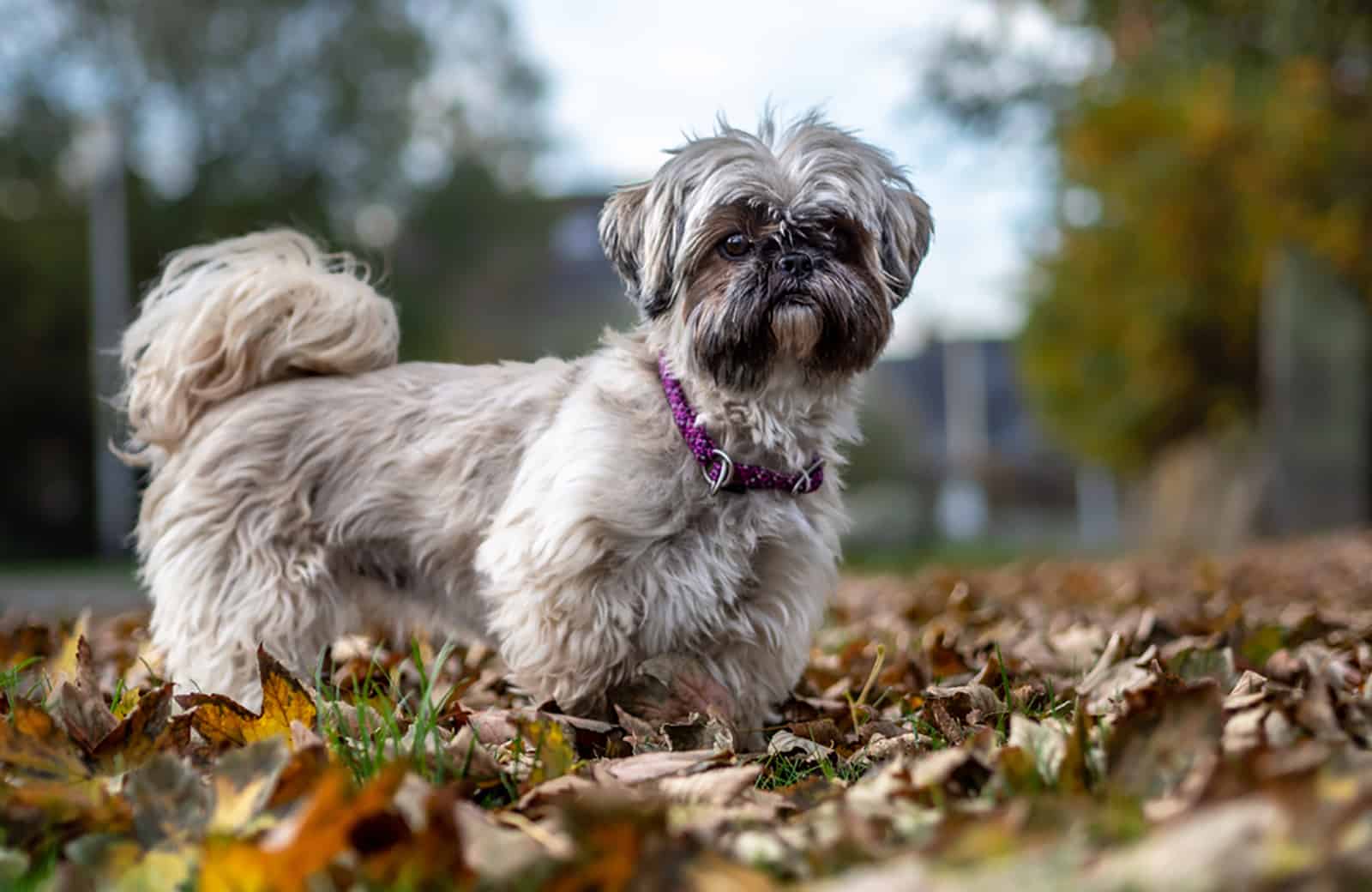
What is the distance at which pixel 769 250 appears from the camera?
140 inches

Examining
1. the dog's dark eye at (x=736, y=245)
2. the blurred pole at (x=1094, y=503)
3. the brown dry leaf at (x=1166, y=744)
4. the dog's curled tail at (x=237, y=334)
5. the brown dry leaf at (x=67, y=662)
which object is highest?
the dog's dark eye at (x=736, y=245)

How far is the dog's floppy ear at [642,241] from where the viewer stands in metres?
3.65

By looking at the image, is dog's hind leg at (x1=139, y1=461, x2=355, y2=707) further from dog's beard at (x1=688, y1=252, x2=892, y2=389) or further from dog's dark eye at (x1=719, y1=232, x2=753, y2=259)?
dog's dark eye at (x1=719, y1=232, x2=753, y2=259)

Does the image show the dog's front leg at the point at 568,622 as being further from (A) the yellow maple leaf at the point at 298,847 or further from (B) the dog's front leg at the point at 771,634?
(A) the yellow maple leaf at the point at 298,847

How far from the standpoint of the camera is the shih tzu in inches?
136

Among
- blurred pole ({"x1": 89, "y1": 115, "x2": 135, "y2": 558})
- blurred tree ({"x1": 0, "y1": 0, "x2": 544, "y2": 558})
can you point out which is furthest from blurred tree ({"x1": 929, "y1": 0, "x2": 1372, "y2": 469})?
blurred pole ({"x1": 89, "y1": 115, "x2": 135, "y2": 558})

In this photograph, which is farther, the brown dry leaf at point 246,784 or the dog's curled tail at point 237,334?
the dog's curled tail at point 237,334

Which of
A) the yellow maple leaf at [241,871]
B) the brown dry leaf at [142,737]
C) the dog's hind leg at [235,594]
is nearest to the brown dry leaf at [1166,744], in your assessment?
the yellow maple leaf at [241,871]

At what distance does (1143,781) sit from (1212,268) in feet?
53.5

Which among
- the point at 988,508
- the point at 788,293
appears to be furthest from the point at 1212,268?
the point at 988,508

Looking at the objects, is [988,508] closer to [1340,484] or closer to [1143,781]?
[1340,484]

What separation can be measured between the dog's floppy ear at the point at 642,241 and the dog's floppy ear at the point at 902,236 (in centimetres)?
61

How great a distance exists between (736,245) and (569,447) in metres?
0.70

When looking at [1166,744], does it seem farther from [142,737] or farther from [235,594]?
[235,594]
